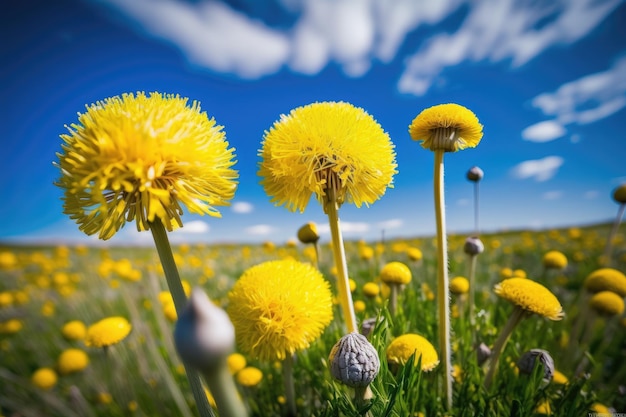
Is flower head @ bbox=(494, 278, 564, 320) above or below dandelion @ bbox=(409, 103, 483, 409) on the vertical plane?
below

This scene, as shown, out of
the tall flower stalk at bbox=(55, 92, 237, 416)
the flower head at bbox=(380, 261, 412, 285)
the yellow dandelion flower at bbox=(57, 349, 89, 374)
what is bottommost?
the yellow dandelion flower at bbox=(57, 349, 89, 374)

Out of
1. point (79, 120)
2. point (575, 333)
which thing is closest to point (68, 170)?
point (79, 120)

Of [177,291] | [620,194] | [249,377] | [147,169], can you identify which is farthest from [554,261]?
[147,169]

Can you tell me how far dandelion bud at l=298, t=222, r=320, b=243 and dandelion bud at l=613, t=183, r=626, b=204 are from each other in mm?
2897

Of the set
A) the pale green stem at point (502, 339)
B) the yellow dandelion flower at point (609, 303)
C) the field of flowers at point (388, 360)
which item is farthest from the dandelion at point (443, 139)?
the yellow dandelion flower at point (609, 303)

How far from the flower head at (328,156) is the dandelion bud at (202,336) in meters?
0.83

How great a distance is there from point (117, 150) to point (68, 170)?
0.21 m

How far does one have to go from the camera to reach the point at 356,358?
114 centimetres

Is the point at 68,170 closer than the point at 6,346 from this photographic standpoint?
Yes

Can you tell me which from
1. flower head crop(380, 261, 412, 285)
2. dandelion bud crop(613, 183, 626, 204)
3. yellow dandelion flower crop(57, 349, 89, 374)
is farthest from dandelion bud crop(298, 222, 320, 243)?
dandelion bud crop(613, 183, 626, 204)

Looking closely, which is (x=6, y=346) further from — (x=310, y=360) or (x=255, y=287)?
(x=255, y=287)

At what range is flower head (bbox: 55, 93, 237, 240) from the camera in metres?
1.05

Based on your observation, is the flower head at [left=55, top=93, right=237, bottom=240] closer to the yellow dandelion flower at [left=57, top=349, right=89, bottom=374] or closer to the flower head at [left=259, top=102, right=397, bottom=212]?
the flower head at [left=259, top=102, right=397, bottom=212]

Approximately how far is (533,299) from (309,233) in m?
1.34
